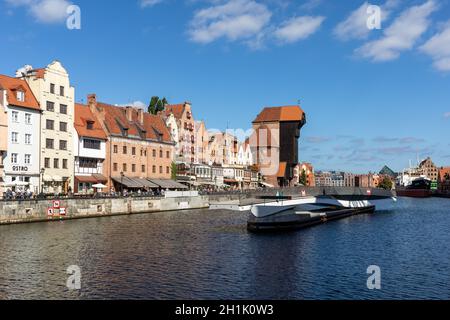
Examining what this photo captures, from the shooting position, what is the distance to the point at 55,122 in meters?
80.4

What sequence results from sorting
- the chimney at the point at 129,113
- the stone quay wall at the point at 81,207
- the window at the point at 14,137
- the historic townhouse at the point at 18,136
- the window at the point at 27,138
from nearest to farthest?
1. the stone quay wall at the point at 81,207
2. the historic townhouse at the point at 18,136
3. the window at the point at 14,137
4. the window at the point at 27,138
5. the chimney at the point at 129,113

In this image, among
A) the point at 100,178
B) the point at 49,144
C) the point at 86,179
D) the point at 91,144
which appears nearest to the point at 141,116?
the point at 91,144

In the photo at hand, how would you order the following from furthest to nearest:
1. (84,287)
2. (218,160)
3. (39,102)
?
(218,160) → (39,102) → (84,287)

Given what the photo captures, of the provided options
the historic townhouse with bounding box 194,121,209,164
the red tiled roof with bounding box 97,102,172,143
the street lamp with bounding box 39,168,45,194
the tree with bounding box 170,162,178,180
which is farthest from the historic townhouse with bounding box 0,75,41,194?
the historic townhouse with bounding box 194,121,209,164

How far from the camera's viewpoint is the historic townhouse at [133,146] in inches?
3686

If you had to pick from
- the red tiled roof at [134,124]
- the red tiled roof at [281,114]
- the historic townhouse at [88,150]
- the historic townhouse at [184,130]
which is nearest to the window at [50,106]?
the historic townhouse at [88,150]

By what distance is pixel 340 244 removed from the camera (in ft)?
160

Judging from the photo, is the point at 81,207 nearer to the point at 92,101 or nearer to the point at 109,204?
the point at 109,204

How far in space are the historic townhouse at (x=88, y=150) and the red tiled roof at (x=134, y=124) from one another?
357 centimetres

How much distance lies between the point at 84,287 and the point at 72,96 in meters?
61.2

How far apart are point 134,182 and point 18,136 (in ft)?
89.1

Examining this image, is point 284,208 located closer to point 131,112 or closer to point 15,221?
point 15,221

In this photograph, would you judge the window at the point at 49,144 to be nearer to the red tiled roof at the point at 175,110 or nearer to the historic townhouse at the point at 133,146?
the historic townhouse at the point at 133,146
